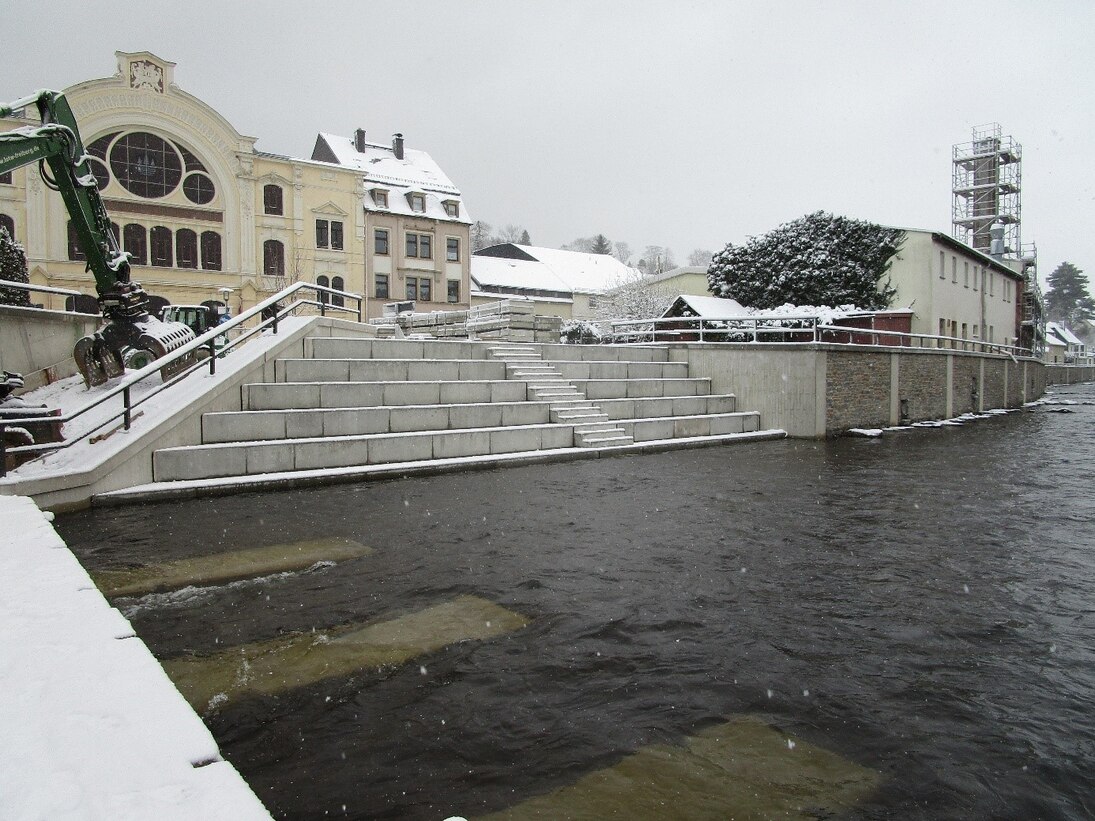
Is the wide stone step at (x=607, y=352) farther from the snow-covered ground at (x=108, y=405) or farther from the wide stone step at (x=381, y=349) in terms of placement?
the snow-covered ground at (x=108, y=405)

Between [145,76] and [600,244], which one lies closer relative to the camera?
[145,76]

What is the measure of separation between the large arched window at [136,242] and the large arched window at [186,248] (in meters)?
1.51

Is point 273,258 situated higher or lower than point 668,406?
higher

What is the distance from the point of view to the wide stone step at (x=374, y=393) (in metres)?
11.5

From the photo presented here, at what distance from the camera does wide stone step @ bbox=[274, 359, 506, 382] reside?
486 inches

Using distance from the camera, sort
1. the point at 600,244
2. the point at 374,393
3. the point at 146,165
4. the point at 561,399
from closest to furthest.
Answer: the point at 374,393
the point at 561,399
the point at 146,165
the point at 600,244

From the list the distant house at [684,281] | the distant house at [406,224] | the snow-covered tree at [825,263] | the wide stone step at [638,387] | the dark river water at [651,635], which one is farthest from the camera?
the distant house at [406,224]

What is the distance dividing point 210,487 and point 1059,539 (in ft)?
34.3

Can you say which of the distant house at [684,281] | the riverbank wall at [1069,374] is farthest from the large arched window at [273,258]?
the riverbank wall at [1069,374]

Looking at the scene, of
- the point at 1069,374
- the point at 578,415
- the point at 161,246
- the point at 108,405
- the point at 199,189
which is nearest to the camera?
the point at 108,405

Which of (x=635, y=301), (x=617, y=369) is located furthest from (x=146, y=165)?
(x=617, y=369)

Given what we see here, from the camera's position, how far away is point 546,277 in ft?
191

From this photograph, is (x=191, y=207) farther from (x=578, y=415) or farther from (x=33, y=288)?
(x=578, y=415)

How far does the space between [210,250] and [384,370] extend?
102 feet
